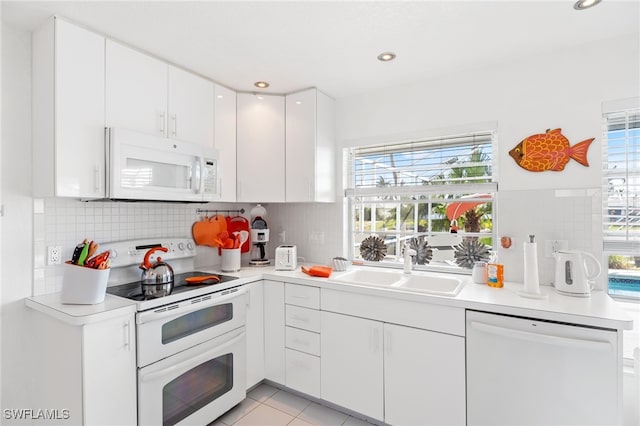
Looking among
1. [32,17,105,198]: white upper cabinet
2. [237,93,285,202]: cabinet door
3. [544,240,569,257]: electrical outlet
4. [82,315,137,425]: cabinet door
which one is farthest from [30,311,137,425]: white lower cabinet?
[544,240,569,257]: electrical outlet

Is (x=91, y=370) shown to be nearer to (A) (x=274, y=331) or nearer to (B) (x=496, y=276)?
(A) (x=274, y=331)

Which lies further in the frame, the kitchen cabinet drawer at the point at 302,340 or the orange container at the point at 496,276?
the kitchen cabinet drawer at the point at 302,340

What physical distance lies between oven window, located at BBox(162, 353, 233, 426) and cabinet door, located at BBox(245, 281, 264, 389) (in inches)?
7.7

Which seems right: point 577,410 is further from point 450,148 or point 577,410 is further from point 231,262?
point 231,262

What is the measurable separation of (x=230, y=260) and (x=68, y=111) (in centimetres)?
136

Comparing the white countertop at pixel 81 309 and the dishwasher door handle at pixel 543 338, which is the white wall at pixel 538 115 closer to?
the dishwasher door handle at pixel 543 338

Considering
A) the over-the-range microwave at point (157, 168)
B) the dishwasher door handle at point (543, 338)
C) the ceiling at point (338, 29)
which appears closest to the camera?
the dishwasher door handle at point (543, 338)

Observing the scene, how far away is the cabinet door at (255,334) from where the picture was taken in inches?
90.0

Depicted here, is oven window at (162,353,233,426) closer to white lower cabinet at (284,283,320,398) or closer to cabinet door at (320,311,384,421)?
white lower cabinet at (284,283,320,398)

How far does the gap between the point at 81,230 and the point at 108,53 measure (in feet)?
3.40

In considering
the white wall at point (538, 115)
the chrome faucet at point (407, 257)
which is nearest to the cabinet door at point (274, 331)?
the chrome faucet at point (407, 257)

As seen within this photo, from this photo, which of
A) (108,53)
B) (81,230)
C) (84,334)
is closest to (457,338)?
(84,334)

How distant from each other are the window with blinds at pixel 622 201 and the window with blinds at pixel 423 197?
2.01 feet

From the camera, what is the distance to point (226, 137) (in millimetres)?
2514
